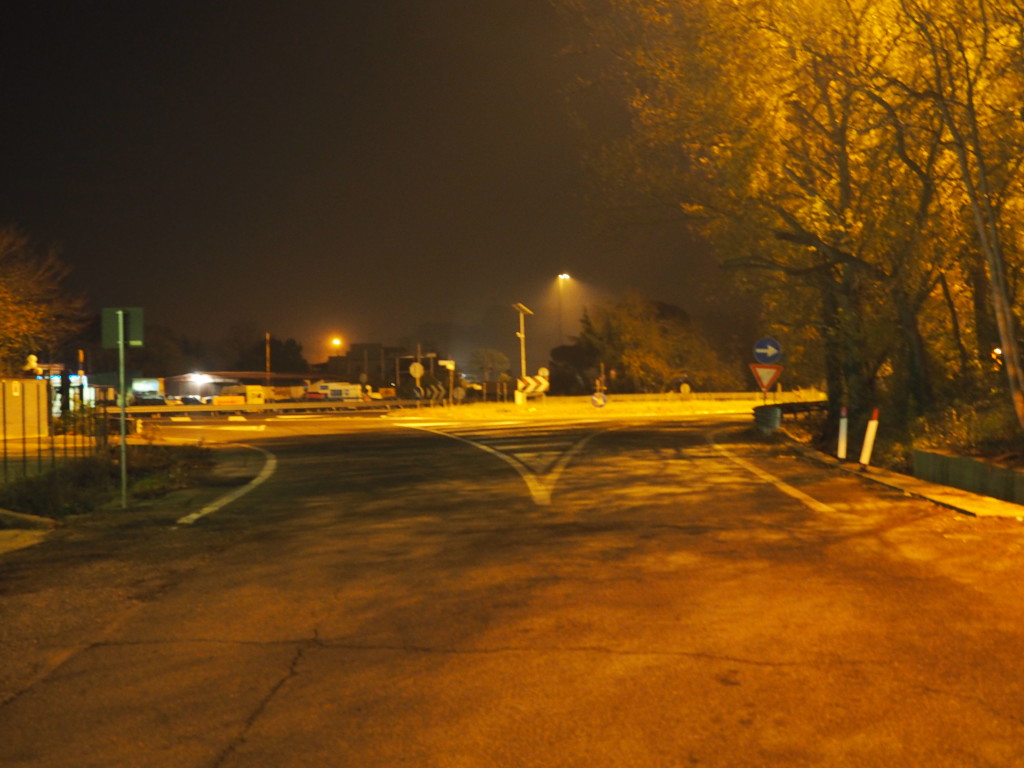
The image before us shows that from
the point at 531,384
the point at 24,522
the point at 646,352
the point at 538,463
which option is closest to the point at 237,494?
the point at 24,522

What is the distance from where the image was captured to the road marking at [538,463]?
15.5 metres

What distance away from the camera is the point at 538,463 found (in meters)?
20.5

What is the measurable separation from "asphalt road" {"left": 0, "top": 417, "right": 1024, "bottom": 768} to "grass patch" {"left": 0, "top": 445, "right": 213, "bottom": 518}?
117 centimetres

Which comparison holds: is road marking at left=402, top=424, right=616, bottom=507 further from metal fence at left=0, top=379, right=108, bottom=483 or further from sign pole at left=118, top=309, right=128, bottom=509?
metal fence at left=0, top=379, right=108, bottom=483

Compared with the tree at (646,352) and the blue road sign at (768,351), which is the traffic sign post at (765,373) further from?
the tree at (646,352)

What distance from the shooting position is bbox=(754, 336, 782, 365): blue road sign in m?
26.6

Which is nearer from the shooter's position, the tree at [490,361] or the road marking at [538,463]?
the road marking at [538,463]

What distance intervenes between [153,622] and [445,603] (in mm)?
2044

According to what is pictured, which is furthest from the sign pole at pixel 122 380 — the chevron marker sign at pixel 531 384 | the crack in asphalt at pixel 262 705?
the chevron marker sign at pixel 531 384

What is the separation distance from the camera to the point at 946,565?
9.24 metres

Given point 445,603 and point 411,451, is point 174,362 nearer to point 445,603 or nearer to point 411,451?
point 411,451

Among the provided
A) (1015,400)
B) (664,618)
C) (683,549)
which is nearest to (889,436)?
(1015,400)

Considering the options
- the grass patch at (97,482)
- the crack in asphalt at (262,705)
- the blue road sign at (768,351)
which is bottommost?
the crack in asphalt at (262,705)

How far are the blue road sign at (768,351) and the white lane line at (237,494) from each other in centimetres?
1179
